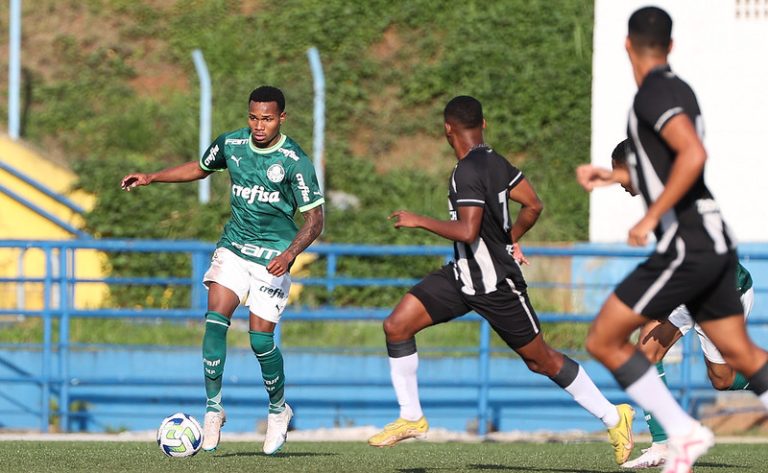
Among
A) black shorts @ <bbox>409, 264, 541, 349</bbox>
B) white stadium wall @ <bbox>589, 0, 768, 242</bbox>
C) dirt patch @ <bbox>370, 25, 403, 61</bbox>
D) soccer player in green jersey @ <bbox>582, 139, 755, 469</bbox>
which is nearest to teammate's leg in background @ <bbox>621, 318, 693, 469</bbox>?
soccer player in green jersey @ <bbox>582, 139, 755, 469</bbox>

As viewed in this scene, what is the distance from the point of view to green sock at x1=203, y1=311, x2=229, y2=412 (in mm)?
8406

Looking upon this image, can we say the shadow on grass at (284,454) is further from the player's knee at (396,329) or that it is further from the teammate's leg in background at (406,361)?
the player's knee at (396,329)

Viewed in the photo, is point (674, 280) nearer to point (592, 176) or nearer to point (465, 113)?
point (592, 176)

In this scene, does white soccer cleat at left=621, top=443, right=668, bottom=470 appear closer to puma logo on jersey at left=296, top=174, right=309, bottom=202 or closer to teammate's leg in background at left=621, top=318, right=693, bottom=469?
teammate's leg in background at left=621, top=318, right=693, bottom=469

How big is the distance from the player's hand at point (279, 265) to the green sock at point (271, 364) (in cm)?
67

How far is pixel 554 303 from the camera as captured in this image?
48.6ft

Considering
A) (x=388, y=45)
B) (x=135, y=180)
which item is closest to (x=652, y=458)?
(x=135, y=180)

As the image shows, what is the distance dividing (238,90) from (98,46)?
295 centimetres

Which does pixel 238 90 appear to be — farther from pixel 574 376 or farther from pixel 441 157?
pixel 574 376

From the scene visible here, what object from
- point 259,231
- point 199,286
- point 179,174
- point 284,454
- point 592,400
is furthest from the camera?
point 199,286

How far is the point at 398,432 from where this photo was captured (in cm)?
755

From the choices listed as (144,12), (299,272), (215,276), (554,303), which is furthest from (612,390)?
(144,12)

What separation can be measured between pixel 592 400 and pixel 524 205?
115 cm

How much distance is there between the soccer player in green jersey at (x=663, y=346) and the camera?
7.84 metres
